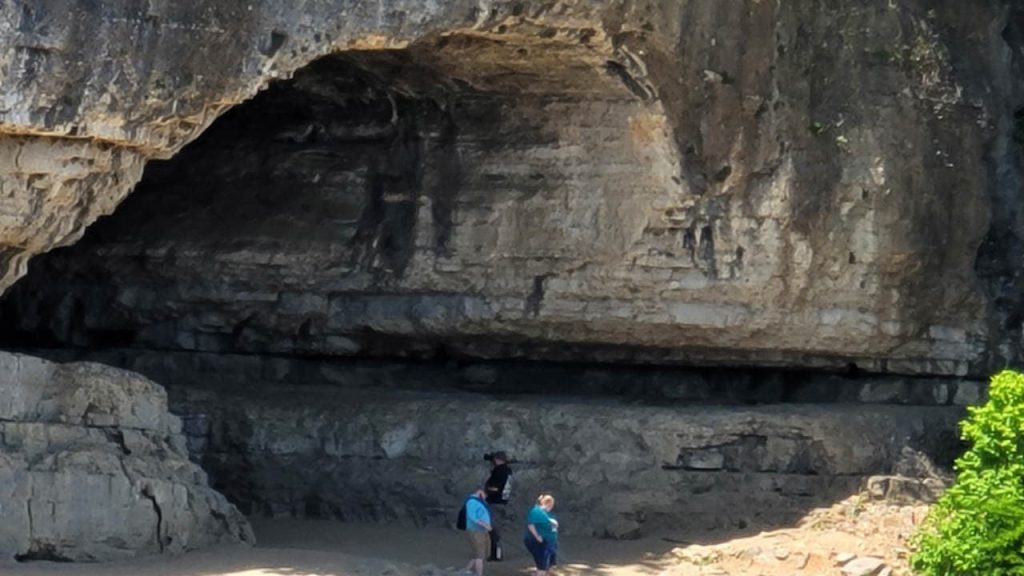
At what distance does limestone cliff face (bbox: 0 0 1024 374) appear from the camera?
19391mm

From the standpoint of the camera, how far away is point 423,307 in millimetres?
20766

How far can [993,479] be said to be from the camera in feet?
58.9

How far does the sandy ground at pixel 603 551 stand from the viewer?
1722cm

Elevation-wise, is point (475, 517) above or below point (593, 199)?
below

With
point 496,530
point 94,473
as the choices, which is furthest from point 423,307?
point 94,473

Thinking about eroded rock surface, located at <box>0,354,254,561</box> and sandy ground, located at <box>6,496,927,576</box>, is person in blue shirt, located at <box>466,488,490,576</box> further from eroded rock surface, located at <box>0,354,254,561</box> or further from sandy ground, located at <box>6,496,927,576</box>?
eroded rock surface, located at <box>0,354,254,561</box>

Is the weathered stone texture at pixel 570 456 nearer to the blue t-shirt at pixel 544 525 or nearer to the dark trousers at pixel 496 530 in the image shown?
the dark trousers at pixel 496 530

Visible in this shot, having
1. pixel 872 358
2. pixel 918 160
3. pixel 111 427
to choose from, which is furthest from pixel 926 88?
pixel 111 427

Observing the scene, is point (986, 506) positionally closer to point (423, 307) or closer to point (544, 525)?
point (544, 525)

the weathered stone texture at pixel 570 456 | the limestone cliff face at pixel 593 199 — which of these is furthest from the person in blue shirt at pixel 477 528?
the limestone cliff face at pixel 593 199

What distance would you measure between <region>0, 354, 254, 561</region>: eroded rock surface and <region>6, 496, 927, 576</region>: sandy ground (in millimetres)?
316

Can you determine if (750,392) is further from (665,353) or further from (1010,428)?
(1010,428)

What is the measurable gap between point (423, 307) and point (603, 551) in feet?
9.92

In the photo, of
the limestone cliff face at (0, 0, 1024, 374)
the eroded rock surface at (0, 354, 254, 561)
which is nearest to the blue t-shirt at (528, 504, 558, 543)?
the eroded rock surface at (0, 354, 254, 561)
